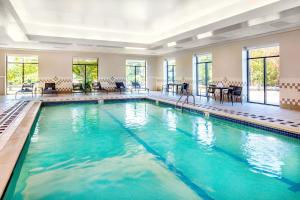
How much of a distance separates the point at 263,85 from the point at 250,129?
12.6ft

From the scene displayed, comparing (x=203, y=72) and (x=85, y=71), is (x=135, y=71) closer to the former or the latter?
(x=85, y=71)

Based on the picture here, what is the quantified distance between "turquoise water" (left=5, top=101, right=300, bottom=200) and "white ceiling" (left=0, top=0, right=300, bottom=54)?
2789 millimetres

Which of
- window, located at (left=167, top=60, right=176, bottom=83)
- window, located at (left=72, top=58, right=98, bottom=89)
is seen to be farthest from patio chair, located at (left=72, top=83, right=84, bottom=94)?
window, located at (left=167, top=60, right=176, bottom=83)

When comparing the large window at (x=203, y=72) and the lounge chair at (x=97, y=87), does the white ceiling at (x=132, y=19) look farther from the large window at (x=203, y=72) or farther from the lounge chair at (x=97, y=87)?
the lounge chair at (x=97, y=87)

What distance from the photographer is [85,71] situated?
46.0ft

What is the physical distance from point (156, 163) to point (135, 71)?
12301 millimetres

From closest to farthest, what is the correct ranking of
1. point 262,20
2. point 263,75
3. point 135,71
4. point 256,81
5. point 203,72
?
1. point 262,20
2. point 263,75
3. point 256,81
4. point 203,72
5. point 135,71

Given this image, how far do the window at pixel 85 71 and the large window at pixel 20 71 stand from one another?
6.61ft

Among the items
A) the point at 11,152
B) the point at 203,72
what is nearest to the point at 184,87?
the point at 203,72

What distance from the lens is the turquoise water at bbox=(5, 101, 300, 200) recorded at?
2586 millimetres

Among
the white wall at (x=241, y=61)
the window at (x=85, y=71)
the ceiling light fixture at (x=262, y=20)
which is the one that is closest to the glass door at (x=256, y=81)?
the white wall at (x=241, y=61)

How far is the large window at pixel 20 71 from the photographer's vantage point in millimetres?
12359

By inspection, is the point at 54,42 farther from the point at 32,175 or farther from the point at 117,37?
the point at 32,175

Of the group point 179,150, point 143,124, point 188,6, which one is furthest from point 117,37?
point 179,150
